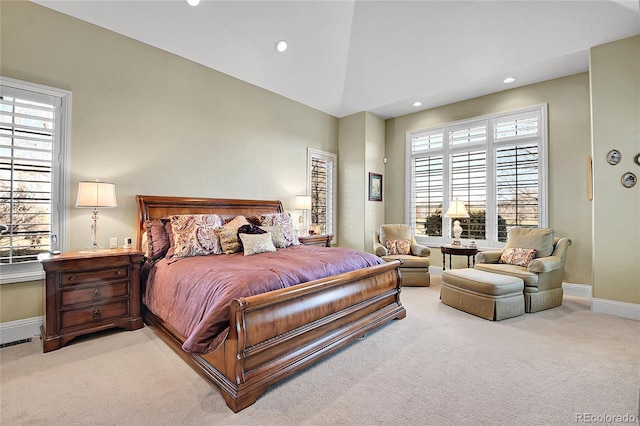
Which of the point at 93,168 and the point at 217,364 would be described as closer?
the point at 217,364

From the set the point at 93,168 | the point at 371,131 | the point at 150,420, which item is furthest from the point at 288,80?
the point at 150,420

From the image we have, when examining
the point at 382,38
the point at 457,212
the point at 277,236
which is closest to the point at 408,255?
the point at 457,212

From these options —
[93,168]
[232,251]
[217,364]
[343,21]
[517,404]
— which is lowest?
[517,404]

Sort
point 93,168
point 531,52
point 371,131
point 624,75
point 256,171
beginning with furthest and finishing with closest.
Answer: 1. point 371,131
2. point 256,171
3. point 531,52
4. point 624,75
5. point 93,168

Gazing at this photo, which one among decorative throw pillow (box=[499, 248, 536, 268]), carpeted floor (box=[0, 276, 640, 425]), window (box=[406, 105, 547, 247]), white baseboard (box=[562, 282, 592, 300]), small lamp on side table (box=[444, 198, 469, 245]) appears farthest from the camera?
small lamp on side table (box=[444, 198, 469, 245])

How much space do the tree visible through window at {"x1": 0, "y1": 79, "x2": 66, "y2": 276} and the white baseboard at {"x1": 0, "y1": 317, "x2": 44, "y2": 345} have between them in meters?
0.59

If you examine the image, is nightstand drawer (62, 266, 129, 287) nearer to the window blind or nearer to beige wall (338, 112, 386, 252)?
the window blind

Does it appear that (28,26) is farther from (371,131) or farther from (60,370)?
(371,131)

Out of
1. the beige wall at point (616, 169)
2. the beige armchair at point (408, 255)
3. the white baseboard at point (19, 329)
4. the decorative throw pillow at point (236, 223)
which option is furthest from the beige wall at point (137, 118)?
the beige wall at point (616, 169)

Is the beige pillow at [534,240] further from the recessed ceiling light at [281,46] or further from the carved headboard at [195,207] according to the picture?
the recessed ceiling light at [281,46]

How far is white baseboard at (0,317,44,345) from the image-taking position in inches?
111

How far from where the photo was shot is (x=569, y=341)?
9.40 feet

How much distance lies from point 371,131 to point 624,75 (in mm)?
3650

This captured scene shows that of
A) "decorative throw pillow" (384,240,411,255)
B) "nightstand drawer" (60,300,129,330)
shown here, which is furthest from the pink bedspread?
"decorative throw pillow" (384,240,411,255)
